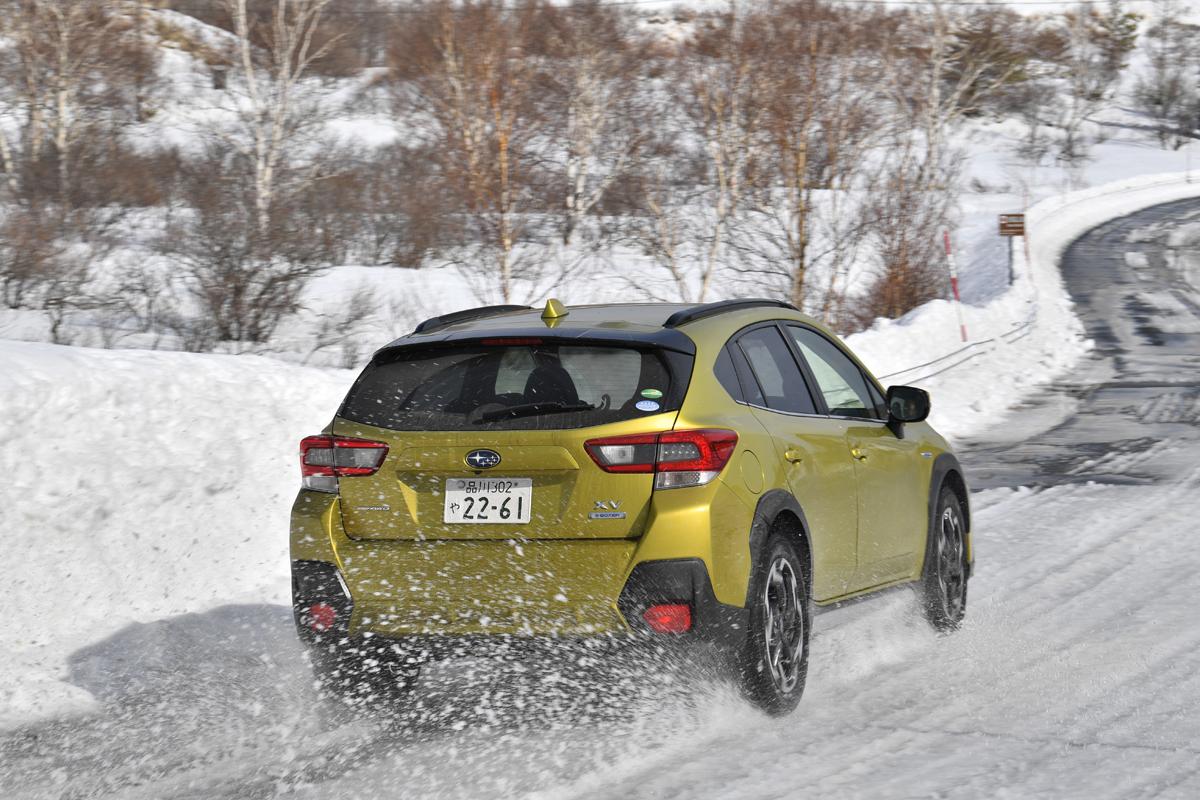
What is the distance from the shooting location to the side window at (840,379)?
19.8ft

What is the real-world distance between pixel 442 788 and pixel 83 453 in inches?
163

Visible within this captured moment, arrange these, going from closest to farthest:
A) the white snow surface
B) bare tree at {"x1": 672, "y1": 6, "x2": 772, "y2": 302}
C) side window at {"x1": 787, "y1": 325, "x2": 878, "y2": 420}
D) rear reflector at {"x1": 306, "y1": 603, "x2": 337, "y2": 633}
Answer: rear reflector at {"x1": 306, "y1": 603, "x2": 337, "y2": 633}
side window at {"x1": 787, "y1": 325, "x2": 878, "y2": 420}
the white snow surface
bare tree at {"x1": 672, "y1": 6, "x2": 772, "y2": 302}

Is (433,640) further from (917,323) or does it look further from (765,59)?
(765,59)

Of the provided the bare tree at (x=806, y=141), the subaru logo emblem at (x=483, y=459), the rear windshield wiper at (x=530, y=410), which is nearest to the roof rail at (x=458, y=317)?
the rear windshield wiper at (x=530, y=410)

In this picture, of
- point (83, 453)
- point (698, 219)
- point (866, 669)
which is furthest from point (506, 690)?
point (698, 219)

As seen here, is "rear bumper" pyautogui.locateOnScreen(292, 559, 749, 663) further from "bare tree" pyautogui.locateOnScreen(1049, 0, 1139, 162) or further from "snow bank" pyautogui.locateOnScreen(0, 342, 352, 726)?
"bare tree" pyautogui.locateOnScreen(1049, 0, 1139, 162)

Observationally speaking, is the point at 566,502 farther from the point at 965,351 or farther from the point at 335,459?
the point at 965,351

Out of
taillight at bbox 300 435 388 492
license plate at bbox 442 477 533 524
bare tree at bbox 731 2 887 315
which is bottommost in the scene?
license plate at bbox 442 477 533 524

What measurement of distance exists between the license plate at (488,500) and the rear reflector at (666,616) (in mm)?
507

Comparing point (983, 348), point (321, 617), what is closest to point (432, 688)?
point (321, 617)

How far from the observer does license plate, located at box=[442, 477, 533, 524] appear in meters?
4.57

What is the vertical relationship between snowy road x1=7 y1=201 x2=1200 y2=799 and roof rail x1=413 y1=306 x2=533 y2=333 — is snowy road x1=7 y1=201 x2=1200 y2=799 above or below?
below

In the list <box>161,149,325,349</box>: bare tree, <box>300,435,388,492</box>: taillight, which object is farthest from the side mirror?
<box>161,149,325,349</box>: bare tree

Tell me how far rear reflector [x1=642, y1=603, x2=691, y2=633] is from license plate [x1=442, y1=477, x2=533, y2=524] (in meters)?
0.51
